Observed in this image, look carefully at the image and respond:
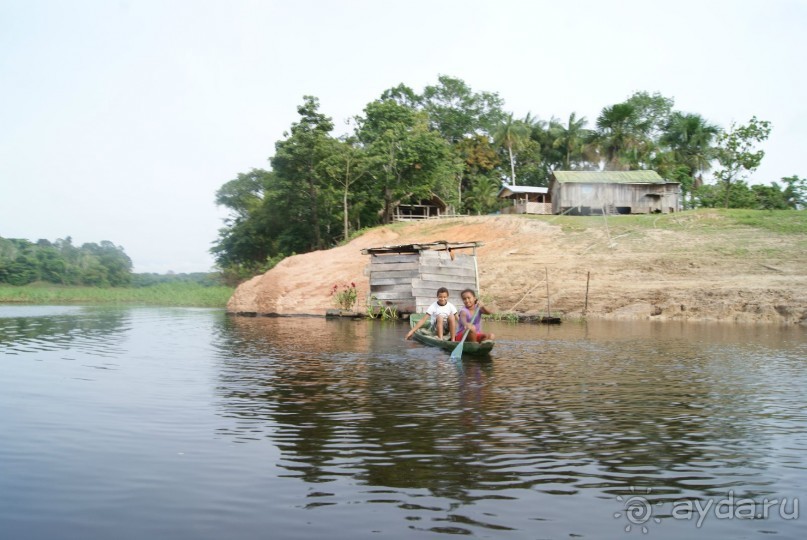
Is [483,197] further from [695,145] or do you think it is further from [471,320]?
[471,320]

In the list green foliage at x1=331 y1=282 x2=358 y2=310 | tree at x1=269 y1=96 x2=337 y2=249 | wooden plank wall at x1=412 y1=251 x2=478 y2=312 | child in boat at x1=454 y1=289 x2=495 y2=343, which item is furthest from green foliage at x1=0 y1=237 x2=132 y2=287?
child in boat at x1=454 y1=289 x2=495 y2=343

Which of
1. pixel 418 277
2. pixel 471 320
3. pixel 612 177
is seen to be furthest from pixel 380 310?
pixel 612 177

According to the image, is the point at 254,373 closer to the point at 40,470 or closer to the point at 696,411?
the point at 40,470

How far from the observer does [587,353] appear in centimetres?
1708

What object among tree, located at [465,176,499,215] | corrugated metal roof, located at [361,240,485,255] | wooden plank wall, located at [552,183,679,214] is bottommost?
corrugated metal roof, located at [361,240,485,255]

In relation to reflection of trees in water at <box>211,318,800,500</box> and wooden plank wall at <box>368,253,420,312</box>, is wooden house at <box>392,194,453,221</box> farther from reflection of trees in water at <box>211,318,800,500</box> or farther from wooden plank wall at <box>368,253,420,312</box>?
reflection of trees in water at <box>211,318,800,500</box>

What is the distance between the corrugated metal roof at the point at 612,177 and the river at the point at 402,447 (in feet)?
126

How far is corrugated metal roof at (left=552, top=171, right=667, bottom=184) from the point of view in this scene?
52469 millimetres

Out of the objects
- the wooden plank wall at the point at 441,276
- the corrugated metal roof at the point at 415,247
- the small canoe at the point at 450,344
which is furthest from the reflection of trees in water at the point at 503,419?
the corrugated metal roof at the point at 415,247

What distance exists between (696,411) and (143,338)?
17.4 m

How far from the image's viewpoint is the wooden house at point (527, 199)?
5547cm

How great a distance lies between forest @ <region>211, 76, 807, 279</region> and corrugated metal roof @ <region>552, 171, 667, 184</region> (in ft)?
16.5

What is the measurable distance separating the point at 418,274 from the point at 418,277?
0.71 m

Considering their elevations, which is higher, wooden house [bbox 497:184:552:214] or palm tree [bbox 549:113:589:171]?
palm tree [bbox 549:113:589:171]
